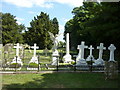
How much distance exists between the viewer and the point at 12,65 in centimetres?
1409

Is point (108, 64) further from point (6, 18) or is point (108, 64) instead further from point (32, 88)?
point (6, 18)

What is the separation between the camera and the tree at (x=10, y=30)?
2056 inches

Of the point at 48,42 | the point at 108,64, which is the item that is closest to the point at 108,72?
the point at 108,64

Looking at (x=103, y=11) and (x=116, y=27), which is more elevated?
(x=103, y=11)

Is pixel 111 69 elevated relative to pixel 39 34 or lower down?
lower down

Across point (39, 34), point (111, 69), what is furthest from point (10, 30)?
point (111, 69)

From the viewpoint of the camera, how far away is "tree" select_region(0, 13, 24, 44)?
171ft

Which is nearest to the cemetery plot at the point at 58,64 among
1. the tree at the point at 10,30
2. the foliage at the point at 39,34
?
the foliage at the point at 39,34

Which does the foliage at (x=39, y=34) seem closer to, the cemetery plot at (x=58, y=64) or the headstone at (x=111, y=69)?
the cemetery plot at (x=58, y=64)

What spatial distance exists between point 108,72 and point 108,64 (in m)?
0.43

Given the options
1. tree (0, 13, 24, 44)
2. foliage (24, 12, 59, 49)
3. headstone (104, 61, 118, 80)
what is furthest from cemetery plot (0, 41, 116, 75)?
tree (0, 13, 24, 44)

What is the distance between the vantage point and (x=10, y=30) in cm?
5534

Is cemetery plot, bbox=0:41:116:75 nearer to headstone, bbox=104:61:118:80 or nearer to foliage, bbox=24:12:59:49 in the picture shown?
headstone, bbox=104:61:118:80

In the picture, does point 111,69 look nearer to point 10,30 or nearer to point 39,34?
point 39,34
